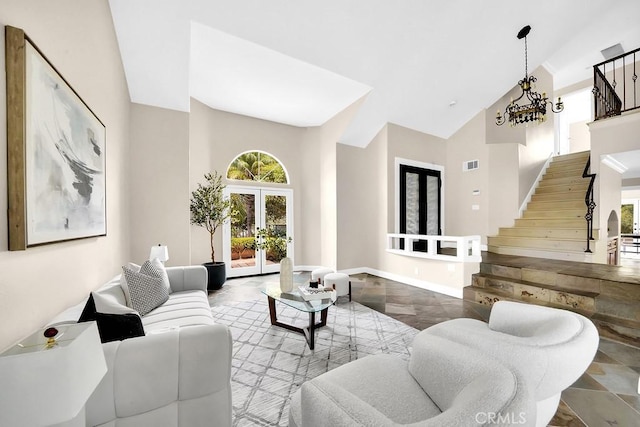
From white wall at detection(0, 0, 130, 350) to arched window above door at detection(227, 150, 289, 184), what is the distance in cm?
236

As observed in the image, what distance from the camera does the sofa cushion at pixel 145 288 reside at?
2268mm

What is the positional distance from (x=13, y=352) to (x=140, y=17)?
351 centimetres

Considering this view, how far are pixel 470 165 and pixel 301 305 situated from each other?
5605 mm

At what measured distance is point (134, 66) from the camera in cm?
337

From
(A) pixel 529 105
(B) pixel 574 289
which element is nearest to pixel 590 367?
(B) pixel 574 289

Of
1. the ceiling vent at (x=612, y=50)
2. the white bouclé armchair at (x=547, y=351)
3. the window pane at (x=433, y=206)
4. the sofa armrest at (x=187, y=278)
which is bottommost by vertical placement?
the sofa armrest at (x=187, y=278)

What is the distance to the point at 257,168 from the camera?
595cm

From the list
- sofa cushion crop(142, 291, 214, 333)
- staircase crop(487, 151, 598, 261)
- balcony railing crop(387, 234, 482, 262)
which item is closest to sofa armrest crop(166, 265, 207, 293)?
sofa cushion crop(142, 291, 214, 333)

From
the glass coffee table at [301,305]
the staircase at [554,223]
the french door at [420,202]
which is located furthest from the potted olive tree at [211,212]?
the staircase at [554,223]

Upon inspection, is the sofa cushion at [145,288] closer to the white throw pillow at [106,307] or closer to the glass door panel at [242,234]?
the white throw pillow at [106,307]

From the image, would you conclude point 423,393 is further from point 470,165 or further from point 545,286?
point 470,165

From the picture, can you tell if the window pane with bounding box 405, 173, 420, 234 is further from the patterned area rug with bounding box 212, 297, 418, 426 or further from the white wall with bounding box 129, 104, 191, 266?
the white wall with bounding box 129, 104, 191, 266

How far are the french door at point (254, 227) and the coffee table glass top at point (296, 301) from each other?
2.39m

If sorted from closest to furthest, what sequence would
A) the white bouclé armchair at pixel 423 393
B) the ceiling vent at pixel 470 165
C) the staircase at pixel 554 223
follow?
the white bouclé armchair at pixel 423 393 < the staircase at pixel 554 223 < the ceiling vent at pixel 470 165
